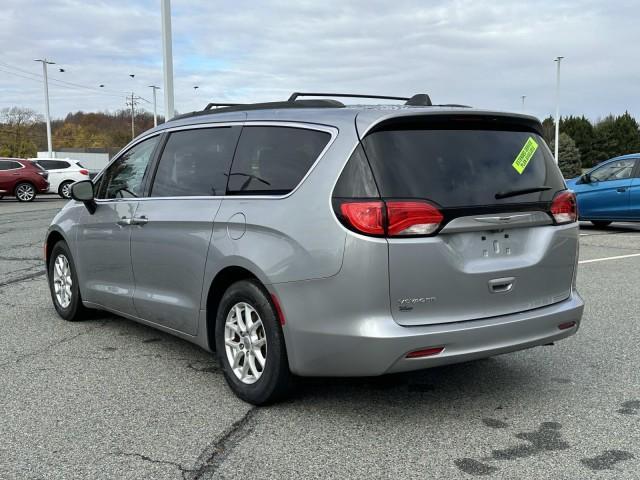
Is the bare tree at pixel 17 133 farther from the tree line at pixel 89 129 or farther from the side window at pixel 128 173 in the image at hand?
the side window at pixel 128 173

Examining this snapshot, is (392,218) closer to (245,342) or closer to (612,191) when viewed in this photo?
(245,342)

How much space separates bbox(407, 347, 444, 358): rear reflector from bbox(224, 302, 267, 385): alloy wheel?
0.88 metres

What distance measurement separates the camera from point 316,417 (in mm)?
3842

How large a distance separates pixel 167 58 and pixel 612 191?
34.5 ft

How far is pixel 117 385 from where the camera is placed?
14.4 feet

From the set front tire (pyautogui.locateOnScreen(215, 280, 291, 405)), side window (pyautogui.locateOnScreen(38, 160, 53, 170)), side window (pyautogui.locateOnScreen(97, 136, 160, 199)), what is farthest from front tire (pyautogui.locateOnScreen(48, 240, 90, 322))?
side window (pyautogui.locateOnScreen(38, 160, 53, 170))

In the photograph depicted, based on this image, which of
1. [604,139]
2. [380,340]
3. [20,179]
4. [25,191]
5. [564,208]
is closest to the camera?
[380,340]

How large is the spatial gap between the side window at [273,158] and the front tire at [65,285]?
2535mm

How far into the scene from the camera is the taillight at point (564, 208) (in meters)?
4.06

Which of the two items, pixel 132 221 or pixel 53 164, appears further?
pixel 53 164

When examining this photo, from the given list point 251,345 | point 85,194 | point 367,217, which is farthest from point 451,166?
point 85,194

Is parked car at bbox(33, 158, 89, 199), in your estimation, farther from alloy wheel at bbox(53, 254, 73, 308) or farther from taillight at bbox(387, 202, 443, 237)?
taillight at bbox(387, 202, 443, 237)

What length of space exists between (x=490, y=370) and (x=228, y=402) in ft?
5.95

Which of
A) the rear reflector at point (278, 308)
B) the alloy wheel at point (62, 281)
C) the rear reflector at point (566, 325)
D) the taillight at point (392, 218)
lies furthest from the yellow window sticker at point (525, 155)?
the alloy wheel at point (62, 281)
